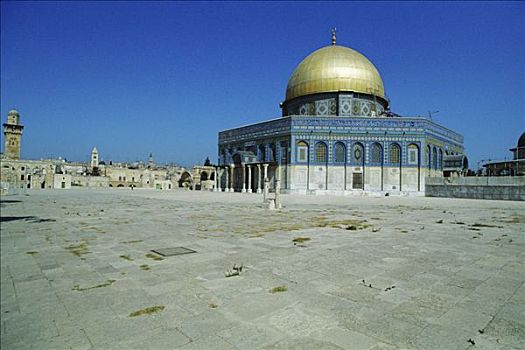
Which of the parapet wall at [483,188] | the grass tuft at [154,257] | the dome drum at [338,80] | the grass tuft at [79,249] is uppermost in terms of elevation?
the dome drum at [338,80]

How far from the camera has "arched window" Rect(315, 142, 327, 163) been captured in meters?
35.2

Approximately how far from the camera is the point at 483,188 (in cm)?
2764

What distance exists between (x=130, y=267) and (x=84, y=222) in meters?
5.45

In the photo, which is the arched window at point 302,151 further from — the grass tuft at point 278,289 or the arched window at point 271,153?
the grass tuft at point 278,289

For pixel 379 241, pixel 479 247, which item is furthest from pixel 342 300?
Answer: pixel 479 247

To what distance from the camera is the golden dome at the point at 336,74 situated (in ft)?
125

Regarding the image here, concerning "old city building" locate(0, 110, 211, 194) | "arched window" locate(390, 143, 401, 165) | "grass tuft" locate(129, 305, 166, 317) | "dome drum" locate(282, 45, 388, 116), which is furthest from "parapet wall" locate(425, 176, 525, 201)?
"old city building" locate(0, 110, 211, 194)

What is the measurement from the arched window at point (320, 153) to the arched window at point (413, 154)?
8672 mm

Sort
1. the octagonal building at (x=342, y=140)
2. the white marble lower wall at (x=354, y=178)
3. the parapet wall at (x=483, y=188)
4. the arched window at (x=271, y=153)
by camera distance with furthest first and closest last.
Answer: the arched window at (x=271, y=153), the octagonal building at (x=342, y=140), the white marble lower wall at (x=354, y=178), the parapet wall at (x=483, y=188)

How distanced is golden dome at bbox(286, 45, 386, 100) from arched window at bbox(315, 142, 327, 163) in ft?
23.9

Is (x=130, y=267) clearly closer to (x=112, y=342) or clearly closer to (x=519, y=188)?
(x=112, y=342)

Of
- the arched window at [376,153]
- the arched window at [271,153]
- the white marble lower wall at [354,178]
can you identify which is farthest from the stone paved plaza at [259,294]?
the arched window at [271,153]

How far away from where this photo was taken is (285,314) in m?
3.01

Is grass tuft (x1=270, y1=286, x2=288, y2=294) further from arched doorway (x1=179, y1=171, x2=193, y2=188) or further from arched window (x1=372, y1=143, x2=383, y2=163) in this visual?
arched doorway (x1=179, y1=171, x2=193, y2=188)
